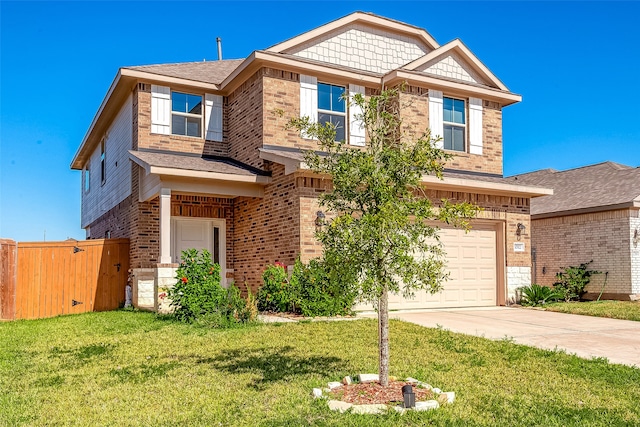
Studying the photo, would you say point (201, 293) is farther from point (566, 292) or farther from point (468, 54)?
point (566, 292)

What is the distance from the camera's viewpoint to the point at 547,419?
16.4 feet

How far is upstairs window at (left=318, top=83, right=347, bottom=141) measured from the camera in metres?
15.0

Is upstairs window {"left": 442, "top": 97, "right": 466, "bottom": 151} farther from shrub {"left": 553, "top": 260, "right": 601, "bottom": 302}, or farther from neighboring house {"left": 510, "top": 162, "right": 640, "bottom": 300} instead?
shrub {"left": 553, "top": 260, "right": 601, "bottom": 302}

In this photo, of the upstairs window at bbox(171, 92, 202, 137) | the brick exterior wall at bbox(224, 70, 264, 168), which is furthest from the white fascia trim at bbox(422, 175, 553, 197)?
the upstairs window at bbox(171, 92, 202, 137)

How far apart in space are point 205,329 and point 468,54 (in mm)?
11469

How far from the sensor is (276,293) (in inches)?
484

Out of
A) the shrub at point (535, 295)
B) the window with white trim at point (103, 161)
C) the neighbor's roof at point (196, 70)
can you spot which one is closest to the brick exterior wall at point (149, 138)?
the neighbor's roof at point (196, 70)

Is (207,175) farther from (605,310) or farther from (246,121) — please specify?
(605,310)

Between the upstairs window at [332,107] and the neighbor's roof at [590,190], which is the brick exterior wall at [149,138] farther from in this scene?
the neighbor's roof at [590,190]

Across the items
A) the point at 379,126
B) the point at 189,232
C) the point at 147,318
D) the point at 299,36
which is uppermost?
the point at 299,36

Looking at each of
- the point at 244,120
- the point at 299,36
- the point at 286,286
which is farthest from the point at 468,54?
the point at 286,286

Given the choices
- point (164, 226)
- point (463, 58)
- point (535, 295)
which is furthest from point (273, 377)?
point (463, 58)

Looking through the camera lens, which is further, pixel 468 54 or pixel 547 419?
pixel 468 54

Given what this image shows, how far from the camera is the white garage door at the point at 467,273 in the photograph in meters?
14.6
